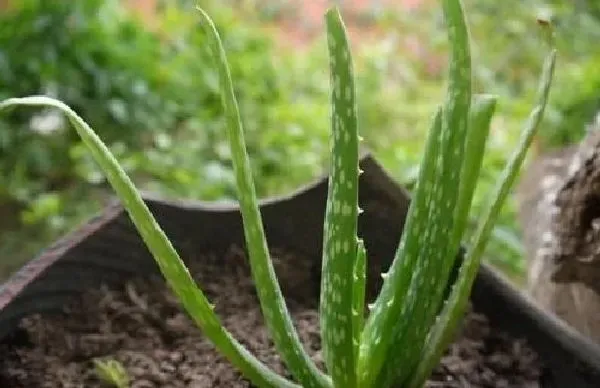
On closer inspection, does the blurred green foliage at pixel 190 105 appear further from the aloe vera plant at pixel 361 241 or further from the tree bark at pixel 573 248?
the aloe vera plant at pixel 361 241

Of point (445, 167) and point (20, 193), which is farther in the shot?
point (20, 193)

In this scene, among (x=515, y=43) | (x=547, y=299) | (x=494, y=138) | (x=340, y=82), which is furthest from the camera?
(x=515, y=43)

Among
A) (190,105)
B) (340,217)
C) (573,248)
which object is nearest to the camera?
(340,217)

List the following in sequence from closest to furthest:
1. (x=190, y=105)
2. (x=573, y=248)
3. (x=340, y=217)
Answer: (x=340, y=217), (x=573, y=248), (x=190, y=105)

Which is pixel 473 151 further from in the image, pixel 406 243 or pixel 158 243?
pixel 158 243

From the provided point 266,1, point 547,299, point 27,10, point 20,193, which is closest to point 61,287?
point 547,299

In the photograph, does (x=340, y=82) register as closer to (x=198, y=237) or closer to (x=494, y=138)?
(x=198, y=237)

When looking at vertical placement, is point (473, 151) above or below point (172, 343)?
above

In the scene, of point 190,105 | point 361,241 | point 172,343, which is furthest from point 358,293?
point 190,105
